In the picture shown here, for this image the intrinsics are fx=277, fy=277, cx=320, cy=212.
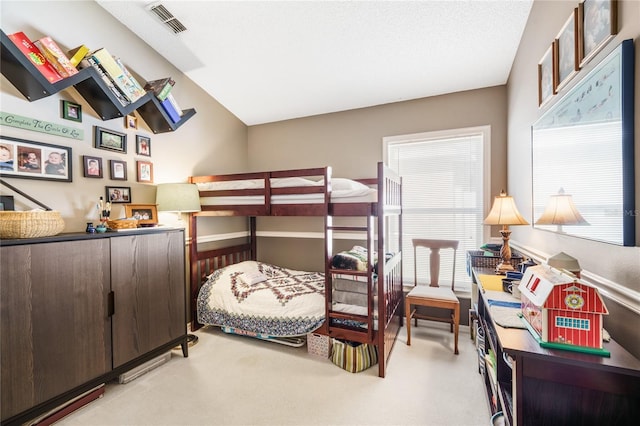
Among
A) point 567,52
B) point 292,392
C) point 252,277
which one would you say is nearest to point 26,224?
point 252,277

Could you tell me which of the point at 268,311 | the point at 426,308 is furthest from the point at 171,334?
the point at 426,308

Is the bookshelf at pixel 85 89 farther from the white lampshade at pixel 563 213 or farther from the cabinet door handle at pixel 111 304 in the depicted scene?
the white lampshade at pixel 563 213

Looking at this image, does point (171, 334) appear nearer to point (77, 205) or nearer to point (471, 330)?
point (77, 205)

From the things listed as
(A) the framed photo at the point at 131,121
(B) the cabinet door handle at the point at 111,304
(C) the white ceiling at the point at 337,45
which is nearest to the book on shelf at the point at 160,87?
(A) the framed photo at the point at 131,121

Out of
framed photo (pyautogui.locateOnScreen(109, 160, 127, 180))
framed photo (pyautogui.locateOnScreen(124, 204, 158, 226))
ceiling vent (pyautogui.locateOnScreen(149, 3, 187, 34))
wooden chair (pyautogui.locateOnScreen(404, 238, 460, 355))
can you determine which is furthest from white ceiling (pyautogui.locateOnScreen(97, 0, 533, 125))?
wooden chair (pyautogui.locateOnScreen(404, 238, 460, 355))

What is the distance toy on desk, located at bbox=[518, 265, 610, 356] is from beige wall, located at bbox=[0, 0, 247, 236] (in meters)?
3.02

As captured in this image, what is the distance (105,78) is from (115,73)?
9 centimetres

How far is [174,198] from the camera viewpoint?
2.69 meters

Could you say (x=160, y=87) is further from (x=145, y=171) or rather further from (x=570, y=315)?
(x=570, y=315)

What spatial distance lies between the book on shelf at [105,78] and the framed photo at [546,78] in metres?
3.13

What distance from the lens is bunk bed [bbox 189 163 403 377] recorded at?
89.0 inches

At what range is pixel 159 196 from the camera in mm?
2709

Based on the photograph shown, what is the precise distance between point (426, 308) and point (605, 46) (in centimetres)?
277

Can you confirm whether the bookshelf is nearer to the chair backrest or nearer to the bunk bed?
the bunk bed
